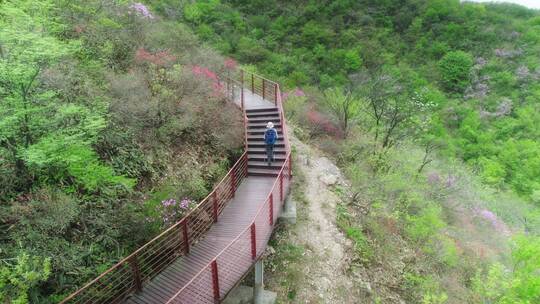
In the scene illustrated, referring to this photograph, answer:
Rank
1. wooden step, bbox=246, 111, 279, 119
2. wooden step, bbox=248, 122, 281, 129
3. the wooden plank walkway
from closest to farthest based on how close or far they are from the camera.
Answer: the wooden plank walkway → wooden step, bbox=248, 122, 281, 129 → wooden step, bbox=246, 111, 279, 119

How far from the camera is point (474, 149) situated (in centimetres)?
2816

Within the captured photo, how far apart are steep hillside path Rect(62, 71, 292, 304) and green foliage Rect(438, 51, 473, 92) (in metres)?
30.5

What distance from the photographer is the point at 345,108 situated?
61.2 feet

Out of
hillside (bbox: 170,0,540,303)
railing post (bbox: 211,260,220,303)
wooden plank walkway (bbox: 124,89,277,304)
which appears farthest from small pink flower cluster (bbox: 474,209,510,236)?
railing post (bbox: 211,260,220,303)

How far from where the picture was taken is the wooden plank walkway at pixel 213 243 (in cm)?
711

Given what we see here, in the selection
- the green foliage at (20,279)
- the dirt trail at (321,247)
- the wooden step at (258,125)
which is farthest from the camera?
the wooden step at (258,125)

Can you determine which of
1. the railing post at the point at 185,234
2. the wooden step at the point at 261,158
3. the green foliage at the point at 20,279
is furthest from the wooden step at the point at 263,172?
the green foliage at the point at 20,279

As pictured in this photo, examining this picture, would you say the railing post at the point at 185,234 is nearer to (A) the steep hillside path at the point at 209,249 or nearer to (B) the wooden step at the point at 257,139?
(A) the steep hillside path at the point at 209,249

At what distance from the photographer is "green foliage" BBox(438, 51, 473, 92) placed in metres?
35.1

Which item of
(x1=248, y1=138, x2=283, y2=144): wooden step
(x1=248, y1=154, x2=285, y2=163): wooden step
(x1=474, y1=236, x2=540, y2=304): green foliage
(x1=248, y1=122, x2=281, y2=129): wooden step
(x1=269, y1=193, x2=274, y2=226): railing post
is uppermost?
(x1=248, y1=122, x2=281, y2=129): wooden step

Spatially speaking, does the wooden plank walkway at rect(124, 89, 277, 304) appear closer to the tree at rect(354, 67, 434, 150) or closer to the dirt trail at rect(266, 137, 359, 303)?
the dirt trail at rect(266, 137, 359, 303)

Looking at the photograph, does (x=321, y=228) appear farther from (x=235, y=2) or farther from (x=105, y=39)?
(x=235, y=2)

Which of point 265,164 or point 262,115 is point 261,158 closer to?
point 265,164

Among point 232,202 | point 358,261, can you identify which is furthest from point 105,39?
point 358,261
